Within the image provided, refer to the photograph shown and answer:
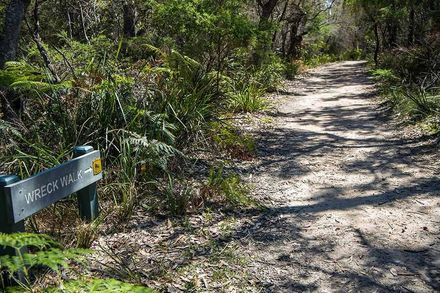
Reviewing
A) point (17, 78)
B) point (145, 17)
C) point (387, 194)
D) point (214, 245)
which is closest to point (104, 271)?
point (214, 245)

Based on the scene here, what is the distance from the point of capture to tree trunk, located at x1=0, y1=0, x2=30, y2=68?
18.8ft

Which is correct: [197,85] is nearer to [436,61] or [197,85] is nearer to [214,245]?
[214,245]

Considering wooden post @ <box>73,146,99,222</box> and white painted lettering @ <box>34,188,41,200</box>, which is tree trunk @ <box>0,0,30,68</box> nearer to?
wooden post @ <box>73,146,99,222</box>

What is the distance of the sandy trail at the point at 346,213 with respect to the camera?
3555mm

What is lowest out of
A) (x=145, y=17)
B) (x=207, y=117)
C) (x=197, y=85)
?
(x=207, y=117)

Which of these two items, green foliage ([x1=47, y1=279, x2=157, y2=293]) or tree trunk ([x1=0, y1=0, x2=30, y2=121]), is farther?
tree trunk ([x1=0, y1=0, x2=30, y2=121])

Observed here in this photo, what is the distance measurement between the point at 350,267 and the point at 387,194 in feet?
6.03

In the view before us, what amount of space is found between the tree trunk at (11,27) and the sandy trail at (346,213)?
11.9 feet

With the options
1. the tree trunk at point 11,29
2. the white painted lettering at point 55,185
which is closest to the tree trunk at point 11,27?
the tree trunk at point 11,29

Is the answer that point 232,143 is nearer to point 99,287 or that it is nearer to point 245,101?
point 245,101

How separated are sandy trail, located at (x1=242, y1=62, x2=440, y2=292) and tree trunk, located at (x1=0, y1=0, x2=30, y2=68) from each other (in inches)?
143

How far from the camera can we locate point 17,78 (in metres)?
5.00

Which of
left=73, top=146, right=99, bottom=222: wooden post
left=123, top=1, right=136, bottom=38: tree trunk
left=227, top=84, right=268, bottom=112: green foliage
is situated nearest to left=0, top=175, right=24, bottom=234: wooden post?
left=73, top=146, right=99, bottom=222: wooden post

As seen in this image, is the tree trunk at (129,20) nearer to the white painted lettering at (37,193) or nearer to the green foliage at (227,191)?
the green foliage at (227,191)
